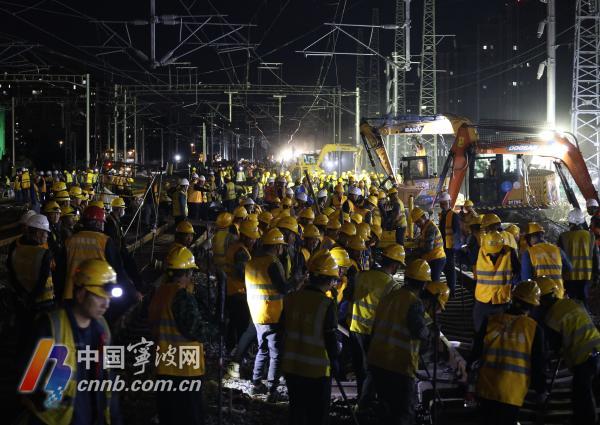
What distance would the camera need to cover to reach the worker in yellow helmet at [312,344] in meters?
5.28

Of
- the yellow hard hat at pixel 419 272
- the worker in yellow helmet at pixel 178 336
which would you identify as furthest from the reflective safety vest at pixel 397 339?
the worker in yellow helmet at pixel 178 336

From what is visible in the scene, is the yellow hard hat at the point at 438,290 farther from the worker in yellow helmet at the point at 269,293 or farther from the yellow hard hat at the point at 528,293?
the worker in yellow helmet at the point at 269,293

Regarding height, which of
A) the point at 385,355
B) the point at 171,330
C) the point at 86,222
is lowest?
the point at 385,355

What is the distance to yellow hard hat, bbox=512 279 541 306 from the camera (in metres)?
5.15

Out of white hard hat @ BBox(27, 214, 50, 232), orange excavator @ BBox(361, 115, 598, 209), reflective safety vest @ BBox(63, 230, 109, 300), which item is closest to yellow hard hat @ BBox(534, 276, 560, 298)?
reflective safety vest @ BBox(63, 230, 109, 300)

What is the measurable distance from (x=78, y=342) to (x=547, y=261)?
6213 mm

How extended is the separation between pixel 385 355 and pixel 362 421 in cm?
161

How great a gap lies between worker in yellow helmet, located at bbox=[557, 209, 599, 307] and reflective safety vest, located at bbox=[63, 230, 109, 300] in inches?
249

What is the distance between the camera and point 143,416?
6.77m

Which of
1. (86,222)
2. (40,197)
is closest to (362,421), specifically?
(86,222)

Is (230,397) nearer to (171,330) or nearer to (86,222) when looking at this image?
(171,330)

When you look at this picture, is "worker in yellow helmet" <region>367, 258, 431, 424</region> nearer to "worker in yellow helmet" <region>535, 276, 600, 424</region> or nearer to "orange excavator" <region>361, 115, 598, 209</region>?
"worker in yellow helmet" <region>535, 276, 600, 424</region>

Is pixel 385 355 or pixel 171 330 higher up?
pixel 171 330

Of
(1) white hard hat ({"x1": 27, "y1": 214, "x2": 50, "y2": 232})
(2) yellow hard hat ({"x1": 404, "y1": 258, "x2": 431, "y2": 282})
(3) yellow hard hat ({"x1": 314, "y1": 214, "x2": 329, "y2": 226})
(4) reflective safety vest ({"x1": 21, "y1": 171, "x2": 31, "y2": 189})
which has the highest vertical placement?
(4) reflective safety vest ({"x1": 21, "y1": 171, "x2": 31, "y2": 189})
